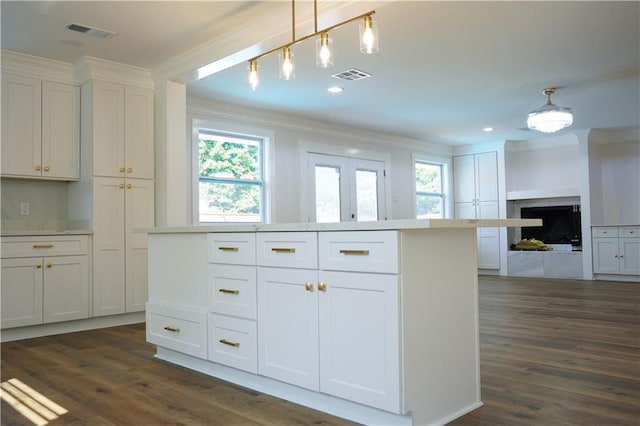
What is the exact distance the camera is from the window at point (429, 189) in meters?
8.76

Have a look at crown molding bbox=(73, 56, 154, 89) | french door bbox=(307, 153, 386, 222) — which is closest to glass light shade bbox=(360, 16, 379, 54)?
crown molding bbox=(73, 56, 154, 89)

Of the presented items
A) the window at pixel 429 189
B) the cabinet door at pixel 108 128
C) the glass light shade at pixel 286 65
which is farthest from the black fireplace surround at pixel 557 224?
the glass light shade at pixel 286 65

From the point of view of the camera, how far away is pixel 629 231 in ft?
23.9

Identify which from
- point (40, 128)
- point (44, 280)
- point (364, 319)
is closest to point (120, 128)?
point (40, 128)

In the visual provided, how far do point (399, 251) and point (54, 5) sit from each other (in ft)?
9.79

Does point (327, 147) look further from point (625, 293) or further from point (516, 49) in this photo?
point (625, 293)

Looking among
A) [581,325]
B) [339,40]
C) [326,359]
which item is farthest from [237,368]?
[581,325]

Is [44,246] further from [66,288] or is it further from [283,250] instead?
[283,250]

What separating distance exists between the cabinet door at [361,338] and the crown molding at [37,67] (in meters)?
3.61

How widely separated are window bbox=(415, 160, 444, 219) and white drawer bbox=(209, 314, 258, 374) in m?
6.25

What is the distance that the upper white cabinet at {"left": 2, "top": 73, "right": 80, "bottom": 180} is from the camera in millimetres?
4227

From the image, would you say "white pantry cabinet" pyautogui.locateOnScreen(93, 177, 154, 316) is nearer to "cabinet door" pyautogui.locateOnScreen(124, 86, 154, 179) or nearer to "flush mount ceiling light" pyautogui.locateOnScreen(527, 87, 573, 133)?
"cabinet door" pyautogui.locateOnScreen(124, 86, 154, 179)

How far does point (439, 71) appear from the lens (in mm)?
4789

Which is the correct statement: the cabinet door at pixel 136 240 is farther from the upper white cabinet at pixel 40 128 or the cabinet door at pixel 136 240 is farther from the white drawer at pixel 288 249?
the white drawer at pixel 288 249
